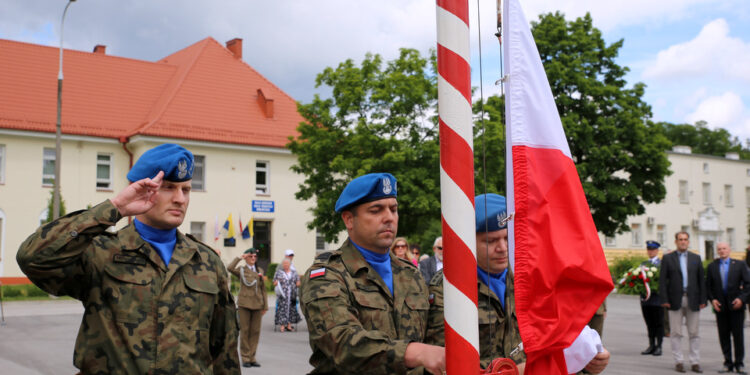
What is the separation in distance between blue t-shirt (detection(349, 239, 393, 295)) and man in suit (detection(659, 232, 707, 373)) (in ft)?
33.5

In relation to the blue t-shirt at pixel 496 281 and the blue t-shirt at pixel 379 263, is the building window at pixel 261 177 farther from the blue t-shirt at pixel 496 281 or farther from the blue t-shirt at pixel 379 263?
the blue t-shirt at pixel 379 263

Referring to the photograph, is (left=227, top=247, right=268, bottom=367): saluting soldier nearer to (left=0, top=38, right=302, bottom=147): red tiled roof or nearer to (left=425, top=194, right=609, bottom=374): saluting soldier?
(left=425, top=194, right=609, bottom=374): saluting soldier

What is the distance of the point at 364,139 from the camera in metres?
26.6

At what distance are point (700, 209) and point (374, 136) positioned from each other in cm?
4163

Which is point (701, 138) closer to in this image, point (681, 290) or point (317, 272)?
point (681, 290)

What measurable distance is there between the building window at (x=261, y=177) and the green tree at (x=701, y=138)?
49883 millimetres

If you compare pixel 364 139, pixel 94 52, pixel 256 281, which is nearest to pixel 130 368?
pixel 256 281

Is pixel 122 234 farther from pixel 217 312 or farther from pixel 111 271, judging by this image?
pixel 217 312

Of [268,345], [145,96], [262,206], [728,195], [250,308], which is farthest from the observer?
[728,195]

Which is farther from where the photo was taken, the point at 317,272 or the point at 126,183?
the point at 126,183

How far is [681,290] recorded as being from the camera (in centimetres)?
1278

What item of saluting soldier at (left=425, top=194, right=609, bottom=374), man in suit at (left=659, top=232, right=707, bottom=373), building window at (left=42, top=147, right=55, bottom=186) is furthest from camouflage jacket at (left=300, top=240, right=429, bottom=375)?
building window at (left=42, top=147, right=55, bottom=186)

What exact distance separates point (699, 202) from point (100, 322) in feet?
203

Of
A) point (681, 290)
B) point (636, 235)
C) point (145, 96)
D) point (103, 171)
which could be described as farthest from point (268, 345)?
point (636, 235)
